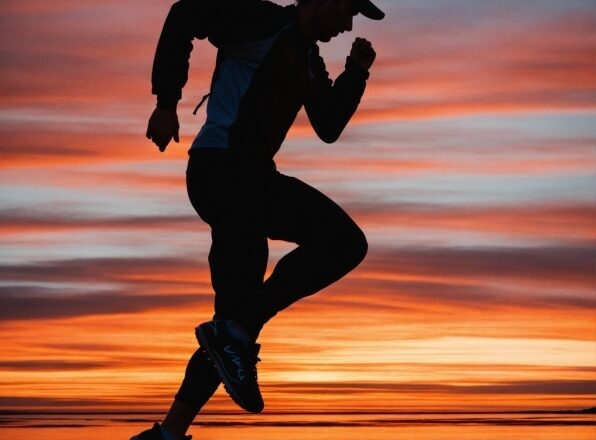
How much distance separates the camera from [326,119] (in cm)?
618

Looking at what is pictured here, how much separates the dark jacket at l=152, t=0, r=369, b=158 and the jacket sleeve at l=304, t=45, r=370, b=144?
387 millimetres

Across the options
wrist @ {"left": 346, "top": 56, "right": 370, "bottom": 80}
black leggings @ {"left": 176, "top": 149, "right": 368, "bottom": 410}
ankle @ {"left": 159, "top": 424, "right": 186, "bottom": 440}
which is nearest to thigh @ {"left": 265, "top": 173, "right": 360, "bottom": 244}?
black leggings @ {"left": 176, "top": 149, "right": 368, "bottom": 410}

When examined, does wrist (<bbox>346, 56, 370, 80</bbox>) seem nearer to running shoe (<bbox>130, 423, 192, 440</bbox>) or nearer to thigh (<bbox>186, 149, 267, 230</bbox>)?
thigh (<bbox>186, 149, 267, 230</bbox>)

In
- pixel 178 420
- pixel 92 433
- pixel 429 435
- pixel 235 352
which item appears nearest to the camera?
pixel 235 352

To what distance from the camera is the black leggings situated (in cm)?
552

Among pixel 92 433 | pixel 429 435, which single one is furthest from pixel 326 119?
A: pixel 92 433

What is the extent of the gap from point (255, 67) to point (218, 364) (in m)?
1.42

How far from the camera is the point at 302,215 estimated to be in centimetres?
553

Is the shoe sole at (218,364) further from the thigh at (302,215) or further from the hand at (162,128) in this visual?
the hand at (162,128)

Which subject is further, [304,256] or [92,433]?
[92,433]

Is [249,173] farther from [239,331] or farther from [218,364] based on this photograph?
[218,364]

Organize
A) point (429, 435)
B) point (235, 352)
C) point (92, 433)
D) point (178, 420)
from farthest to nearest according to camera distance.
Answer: point (92, 433) < point (429, 435) < point (178, 420) < point (235, 352)

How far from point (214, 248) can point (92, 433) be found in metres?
9.57

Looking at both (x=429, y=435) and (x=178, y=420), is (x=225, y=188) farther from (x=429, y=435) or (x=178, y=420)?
(x=429, y=435)
